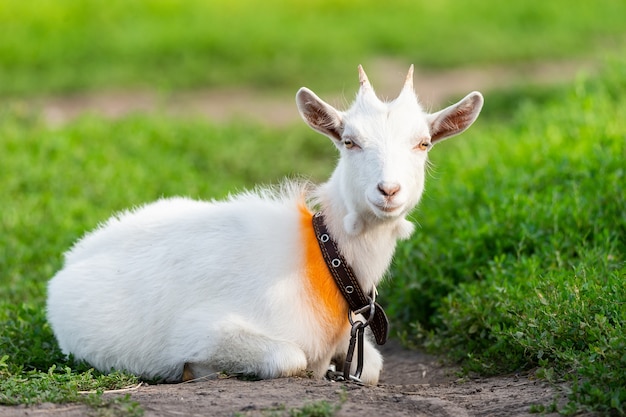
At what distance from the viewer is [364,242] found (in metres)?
5.04

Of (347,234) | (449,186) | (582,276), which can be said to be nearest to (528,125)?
(449,186)

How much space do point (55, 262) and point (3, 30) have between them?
346 inches

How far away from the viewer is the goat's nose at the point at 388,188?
4.52m

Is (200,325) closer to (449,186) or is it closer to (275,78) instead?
(449,186)

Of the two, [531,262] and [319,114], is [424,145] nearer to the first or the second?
[319,114]

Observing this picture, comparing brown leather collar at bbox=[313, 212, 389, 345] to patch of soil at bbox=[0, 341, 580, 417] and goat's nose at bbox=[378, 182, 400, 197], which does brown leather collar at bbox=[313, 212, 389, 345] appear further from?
goat's nose at bbox=[378, 182, 400, 197]

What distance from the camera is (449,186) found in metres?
7.96

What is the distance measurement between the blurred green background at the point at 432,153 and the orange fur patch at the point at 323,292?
0.87 meters

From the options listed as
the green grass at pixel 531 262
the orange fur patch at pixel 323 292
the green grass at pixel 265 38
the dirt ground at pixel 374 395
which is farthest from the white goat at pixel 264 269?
the green grass at pixel 265 38

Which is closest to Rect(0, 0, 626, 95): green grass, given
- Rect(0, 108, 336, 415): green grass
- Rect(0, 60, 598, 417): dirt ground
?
Rect(0, 108, 336, 415): green grass

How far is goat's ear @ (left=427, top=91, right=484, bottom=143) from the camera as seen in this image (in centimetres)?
500

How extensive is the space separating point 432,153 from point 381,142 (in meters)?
5.71

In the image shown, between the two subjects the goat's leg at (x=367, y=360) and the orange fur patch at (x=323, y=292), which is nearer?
the orange fur patch at (x=323, y=292)

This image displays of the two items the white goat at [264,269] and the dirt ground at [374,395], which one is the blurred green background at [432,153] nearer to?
the dirt ground at [374,395]
